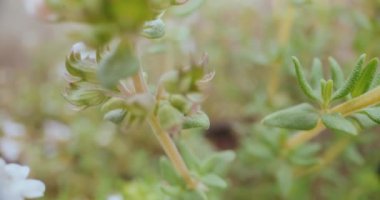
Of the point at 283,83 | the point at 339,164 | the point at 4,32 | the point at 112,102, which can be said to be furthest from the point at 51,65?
the point at 112,102

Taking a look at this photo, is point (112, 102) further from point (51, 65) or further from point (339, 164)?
point (51, 65)

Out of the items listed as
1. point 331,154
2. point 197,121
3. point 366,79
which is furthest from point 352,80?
point 331,154

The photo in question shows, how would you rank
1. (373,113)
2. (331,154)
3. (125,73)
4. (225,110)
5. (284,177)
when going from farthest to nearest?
(225,110) → (331,154) → (284,177) → (373,113) → (125,73)

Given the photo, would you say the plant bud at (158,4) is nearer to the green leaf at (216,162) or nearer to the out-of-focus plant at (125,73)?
the out-of-focus plant at (125,73)

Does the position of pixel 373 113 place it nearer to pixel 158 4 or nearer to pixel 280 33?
pixel 158 4

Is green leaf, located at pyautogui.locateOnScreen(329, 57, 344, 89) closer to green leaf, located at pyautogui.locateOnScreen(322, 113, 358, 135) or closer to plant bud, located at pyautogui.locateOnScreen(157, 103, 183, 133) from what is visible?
green leaf, located at pyautogui.locateOnScreen(322, 113, 358, 135)

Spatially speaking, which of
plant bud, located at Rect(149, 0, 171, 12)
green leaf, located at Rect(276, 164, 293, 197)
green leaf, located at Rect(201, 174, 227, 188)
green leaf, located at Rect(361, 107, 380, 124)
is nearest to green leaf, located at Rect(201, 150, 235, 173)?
green leaf, located at Rect(201, 174, 227, 188)

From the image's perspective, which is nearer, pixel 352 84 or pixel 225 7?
pixel 352 84
